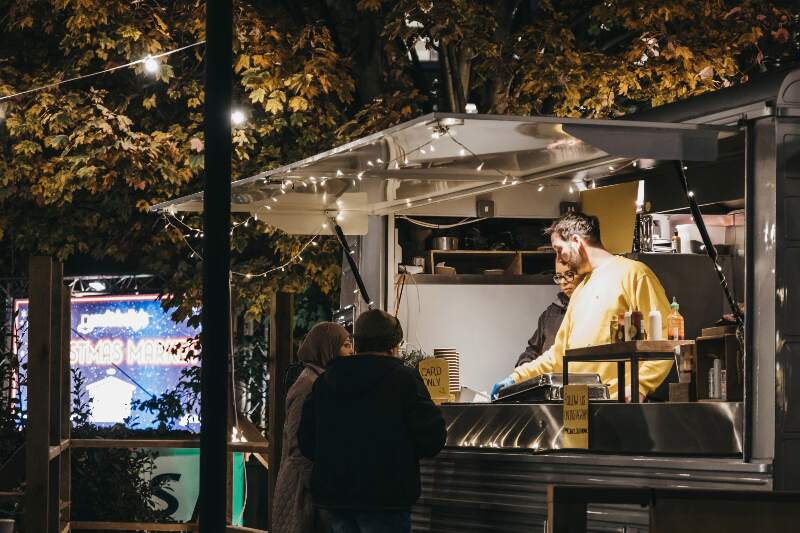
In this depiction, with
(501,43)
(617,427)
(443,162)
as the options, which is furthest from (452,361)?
(501,43)

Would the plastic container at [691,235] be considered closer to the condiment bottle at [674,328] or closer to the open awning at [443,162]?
the open awning at [443,162]

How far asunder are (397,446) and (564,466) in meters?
1.30

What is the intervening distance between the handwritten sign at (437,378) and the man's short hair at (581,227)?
1216 mm

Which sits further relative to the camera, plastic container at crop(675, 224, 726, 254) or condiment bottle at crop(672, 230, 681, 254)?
condiment bottle at crop(672, 230, 681, 254)

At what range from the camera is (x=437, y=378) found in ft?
28.9

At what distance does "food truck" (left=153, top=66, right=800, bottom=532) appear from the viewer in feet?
20.9

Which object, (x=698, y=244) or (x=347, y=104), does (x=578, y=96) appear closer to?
(x=347, y=104)

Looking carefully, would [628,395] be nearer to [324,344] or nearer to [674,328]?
[674,328]

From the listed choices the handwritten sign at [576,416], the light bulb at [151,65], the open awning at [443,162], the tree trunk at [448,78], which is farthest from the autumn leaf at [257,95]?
the handwritten sign at [576,416]

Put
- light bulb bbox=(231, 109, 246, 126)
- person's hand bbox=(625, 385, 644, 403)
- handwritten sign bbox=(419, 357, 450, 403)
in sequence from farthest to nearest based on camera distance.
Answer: light bulb bbox=(231, 109, 246, 126), handwritten sign bbox=(419, 357, 450, 403), person's hand bbox=(625, 385, 644, 403)

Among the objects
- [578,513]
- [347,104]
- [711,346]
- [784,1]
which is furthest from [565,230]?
[784,1]

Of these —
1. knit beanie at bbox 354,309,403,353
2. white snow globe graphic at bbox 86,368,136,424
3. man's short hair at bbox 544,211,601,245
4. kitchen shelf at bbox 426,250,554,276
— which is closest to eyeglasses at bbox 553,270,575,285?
man's short hair at bbox 544,211,601,245

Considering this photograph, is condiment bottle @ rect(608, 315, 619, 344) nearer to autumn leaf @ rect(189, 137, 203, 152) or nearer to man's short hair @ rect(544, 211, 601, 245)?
man's short hair @ rect(544, 211, 601, 245)

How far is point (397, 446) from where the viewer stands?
20.8 feet
